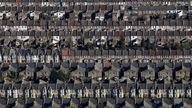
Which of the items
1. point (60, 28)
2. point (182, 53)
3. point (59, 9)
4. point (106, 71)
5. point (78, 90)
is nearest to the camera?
point (78, 90)

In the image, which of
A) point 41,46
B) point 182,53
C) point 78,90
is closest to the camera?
point 78,90

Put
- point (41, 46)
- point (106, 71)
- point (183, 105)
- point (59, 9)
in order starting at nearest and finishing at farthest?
point (183, 105) → point (106, 71) → point (41, 46) → point (59, 9)

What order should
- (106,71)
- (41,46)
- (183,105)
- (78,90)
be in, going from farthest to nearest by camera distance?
(41,46) → (106,71) → (78,90) → (183,105)

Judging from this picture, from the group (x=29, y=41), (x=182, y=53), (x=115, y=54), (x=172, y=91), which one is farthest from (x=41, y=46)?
(x=172, y=91)

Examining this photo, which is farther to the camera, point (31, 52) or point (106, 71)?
point (31, 52)

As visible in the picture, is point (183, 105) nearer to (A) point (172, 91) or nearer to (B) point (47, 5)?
(A) point (172, 91)

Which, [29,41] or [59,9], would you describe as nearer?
[29,41]

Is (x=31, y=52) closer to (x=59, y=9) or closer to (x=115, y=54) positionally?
(x=115, y=54)

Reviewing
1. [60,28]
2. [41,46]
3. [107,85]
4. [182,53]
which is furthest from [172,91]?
[60,28]

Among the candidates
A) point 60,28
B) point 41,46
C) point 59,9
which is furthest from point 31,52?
point 59,9
